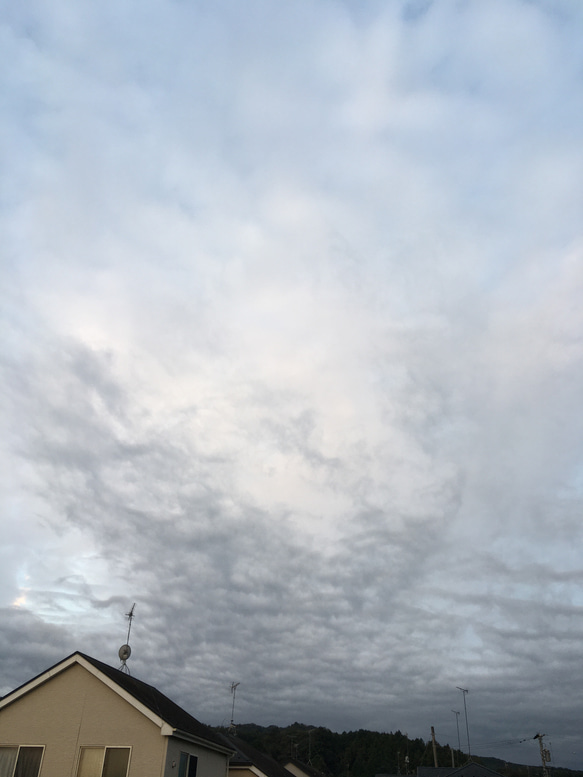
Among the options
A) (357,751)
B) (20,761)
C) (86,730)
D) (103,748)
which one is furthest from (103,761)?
(357,751)

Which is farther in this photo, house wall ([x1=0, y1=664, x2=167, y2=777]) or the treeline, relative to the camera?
the treeline

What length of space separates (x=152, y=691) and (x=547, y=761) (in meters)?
55.8

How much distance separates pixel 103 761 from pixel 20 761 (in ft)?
9.31

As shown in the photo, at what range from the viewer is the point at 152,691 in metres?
25.4

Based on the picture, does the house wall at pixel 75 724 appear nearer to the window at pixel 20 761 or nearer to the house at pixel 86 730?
the house at pixel 86 730

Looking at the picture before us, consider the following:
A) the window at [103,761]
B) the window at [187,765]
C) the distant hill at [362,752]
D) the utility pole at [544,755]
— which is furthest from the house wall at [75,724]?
the distant hill at [362,752]

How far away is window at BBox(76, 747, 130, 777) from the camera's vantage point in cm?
1997

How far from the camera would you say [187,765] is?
865 inches

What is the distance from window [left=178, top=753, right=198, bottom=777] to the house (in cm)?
3

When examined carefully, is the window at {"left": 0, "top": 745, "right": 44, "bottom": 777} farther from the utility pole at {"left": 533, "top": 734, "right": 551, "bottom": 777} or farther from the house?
the utility pole at {"left": 533, "top": 734, "right": 551, "bottom": 777}

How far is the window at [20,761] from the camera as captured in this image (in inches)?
803

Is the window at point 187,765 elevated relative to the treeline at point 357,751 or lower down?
lower down

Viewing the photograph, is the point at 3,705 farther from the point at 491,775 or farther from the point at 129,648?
the point at 491,775

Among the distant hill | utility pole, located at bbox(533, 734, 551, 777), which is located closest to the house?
utility pole, located at bbox(533, 734, 551, 777)
